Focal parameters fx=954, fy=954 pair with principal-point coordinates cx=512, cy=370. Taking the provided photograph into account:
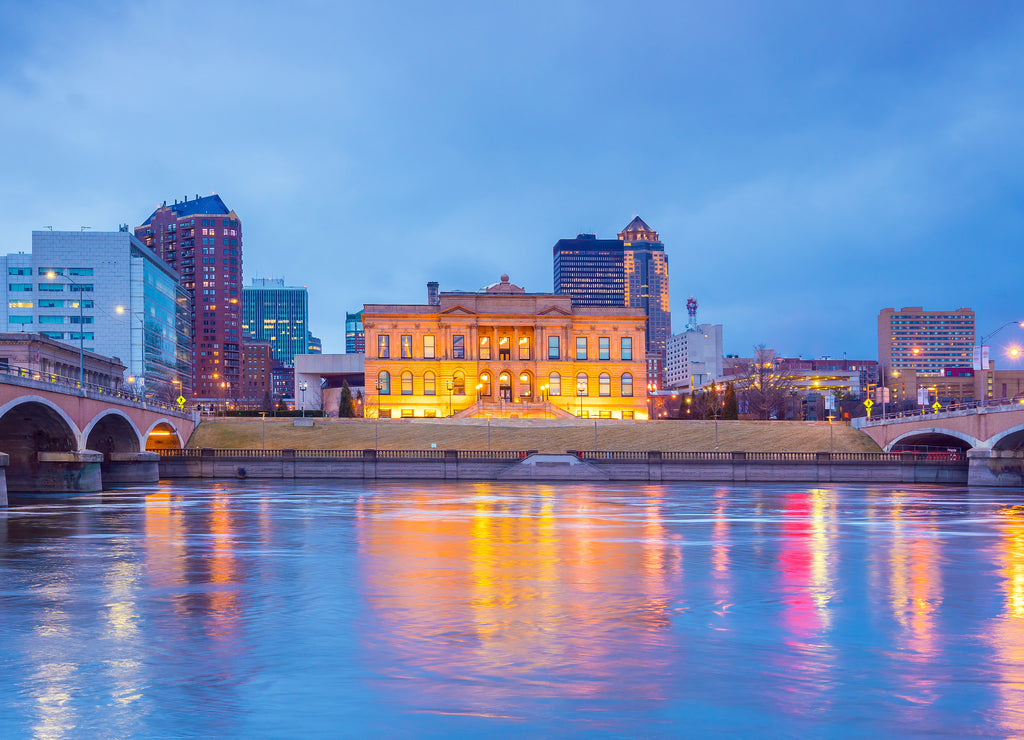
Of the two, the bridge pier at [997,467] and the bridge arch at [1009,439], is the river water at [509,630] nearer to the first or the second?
the bridge arch at [1009,439]

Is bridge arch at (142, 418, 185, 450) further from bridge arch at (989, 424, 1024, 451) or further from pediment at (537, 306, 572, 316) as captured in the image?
bridge arch at (989, 424, 1024, 451)

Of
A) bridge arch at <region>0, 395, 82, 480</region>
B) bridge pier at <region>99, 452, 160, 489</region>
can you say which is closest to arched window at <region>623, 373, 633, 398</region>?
bridge pier at <region>99, 452, 160, 489</region>

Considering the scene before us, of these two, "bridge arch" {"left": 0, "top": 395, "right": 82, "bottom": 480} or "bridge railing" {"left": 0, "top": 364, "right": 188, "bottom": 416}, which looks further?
"bridge arch" {"left": 0, "top": 395, "right": 82, "bottom": 480}

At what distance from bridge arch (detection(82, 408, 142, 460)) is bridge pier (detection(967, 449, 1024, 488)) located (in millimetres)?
67872

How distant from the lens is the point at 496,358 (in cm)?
13462

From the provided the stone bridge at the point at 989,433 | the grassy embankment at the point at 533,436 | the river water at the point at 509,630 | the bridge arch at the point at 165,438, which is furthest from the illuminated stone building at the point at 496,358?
the river water at the point at 509,630

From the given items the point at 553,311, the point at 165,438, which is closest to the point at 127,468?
the point at 165,438

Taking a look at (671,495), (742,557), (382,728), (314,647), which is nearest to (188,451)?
(671,495)

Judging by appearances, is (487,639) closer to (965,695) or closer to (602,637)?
(602,637)

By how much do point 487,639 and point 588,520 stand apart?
27847 mm

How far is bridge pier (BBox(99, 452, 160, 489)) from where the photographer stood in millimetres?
79875

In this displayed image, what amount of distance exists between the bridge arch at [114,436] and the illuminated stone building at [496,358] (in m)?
51.9

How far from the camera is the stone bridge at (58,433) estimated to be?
5766 centimetres

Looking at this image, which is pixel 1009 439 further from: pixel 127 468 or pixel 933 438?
pixel 127 468
